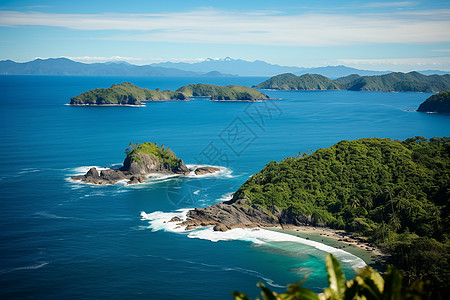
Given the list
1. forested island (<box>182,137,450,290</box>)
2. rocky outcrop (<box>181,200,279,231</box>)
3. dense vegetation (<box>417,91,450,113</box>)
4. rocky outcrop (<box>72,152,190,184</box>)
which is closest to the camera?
forested island (<box>182,137,450,290</box>)

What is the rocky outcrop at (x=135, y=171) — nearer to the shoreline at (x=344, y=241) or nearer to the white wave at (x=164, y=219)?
the white wave at (x=164, y=219)

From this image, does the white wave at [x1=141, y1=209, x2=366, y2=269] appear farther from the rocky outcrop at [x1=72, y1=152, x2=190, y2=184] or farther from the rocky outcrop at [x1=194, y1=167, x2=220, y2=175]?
the rocky outcrop at [x1=194, y1=167, x2=220, y2=175]

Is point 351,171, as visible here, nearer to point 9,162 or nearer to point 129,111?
point 9,162

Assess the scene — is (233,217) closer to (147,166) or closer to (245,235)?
(245,235)

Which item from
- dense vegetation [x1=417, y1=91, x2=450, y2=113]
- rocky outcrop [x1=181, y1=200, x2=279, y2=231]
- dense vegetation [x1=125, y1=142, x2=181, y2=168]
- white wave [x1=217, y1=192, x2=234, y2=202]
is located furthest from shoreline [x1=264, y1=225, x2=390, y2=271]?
dense vegetation [x1=417, y1=91, x2=450, y2=113]

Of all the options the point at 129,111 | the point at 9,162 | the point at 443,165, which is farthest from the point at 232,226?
the point at 129,111

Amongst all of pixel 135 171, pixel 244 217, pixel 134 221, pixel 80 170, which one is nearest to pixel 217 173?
pixel 135 171
